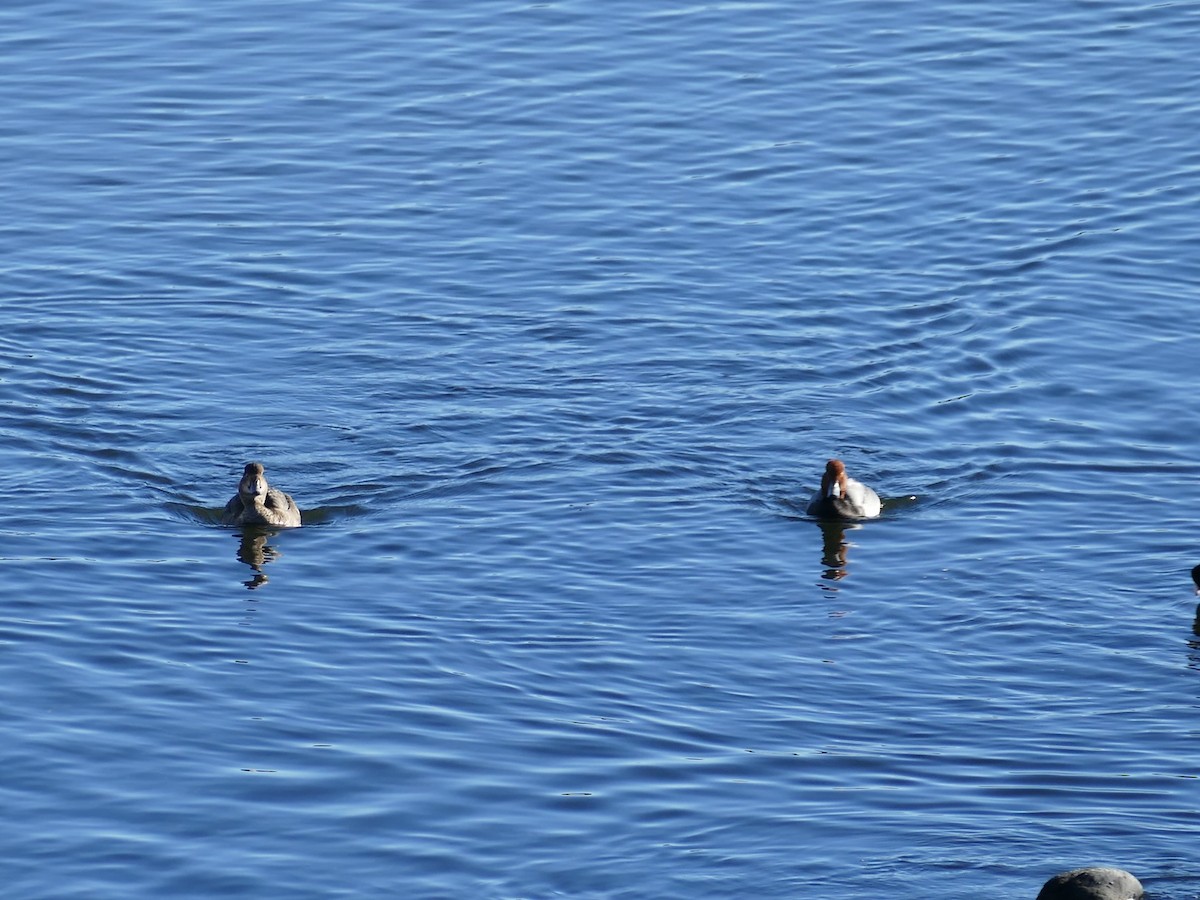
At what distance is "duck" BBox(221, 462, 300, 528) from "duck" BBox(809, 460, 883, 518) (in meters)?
5.20

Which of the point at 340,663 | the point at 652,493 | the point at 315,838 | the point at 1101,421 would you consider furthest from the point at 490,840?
the point at 1101,421

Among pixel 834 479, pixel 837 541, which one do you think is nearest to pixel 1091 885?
pixel 837 541

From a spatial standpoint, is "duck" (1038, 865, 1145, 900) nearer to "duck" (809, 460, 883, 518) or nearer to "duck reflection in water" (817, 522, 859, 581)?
"duck reflection in water" (817, 522, 859, 581)

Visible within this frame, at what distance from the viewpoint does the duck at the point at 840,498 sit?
72.8 ft

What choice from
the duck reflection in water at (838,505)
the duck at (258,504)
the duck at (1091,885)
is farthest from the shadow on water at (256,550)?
the duck at (1091,885)

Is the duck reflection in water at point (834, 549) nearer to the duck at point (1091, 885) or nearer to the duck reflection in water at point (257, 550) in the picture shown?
the duck reflection in water at point (257, 550)

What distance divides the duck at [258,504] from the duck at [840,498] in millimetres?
5204

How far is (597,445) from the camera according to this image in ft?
77.6

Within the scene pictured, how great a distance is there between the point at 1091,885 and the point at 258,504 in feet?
34.1

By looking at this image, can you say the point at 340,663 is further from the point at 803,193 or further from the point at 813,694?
the point at 803,193

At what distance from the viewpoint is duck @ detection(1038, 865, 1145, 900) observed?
13750 millimetres

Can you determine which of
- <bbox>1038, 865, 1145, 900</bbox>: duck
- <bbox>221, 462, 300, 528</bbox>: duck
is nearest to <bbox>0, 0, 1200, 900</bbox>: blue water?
<bbox>221, 462, 300, 528</bbox>: duck

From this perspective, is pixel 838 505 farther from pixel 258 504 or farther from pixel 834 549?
pixel 258 504

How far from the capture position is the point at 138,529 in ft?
71.6
